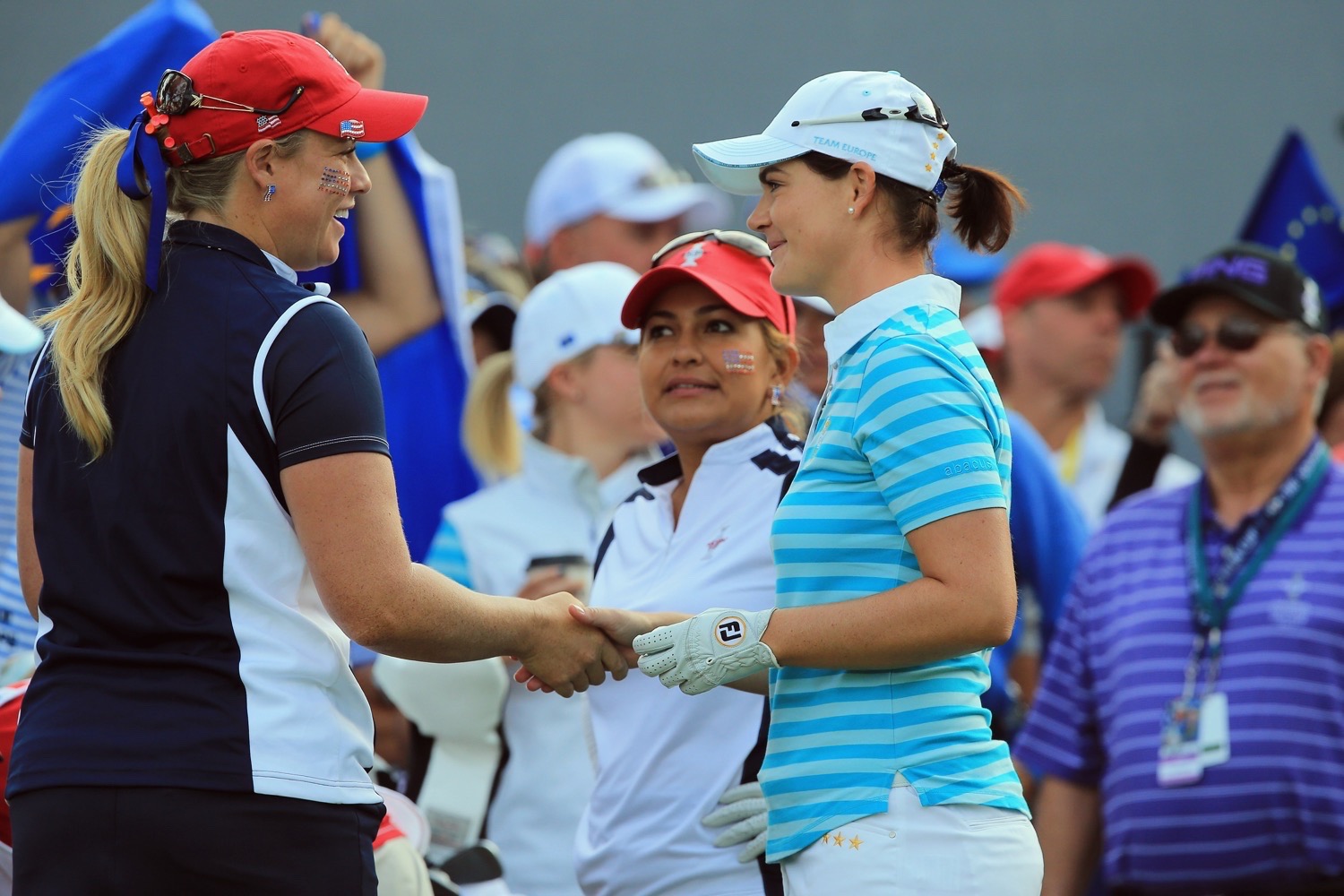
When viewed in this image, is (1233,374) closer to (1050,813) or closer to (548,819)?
(1050,813)

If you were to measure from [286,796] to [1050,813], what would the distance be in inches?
113

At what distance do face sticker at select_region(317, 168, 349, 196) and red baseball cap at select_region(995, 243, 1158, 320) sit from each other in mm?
5013

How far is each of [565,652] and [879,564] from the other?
68 cm

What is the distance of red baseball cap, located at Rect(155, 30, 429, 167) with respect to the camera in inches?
96.7

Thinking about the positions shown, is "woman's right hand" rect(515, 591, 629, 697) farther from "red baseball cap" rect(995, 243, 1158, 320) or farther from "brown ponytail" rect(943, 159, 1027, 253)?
"red baseball cap" rect(995, 243, 1158, 320)

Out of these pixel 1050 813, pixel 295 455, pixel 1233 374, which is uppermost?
pixel 1233 374

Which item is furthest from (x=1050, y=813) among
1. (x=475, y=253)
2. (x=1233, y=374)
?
(x=475, y=253)

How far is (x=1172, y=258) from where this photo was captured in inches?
361

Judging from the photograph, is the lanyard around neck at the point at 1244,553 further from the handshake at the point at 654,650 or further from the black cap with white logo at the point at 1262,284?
the handshake at the point at 654,650

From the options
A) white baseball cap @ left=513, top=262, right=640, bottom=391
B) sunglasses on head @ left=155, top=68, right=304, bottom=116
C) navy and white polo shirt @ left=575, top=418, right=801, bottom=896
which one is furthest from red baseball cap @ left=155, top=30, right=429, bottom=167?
white baseball cap @ left=513, top=262, right=640, bottom=391

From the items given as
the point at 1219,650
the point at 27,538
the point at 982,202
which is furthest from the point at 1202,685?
the point at 27,538

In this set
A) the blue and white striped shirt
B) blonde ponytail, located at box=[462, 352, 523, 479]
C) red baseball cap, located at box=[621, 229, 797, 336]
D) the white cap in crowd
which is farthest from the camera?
blonde ponytail, located at box=[462, 352, 523, 479]

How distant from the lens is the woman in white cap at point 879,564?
90.2 inches

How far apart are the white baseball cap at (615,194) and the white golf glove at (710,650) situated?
3.78 m
